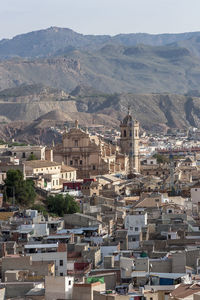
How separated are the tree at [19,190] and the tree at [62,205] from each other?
1480 mm

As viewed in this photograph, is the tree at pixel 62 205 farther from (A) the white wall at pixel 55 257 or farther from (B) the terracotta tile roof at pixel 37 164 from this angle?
(B) the terracotta tile roof at pixel 37 164

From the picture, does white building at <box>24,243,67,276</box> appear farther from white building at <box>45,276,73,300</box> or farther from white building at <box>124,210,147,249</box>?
white building at <box>45,276,73,300</box>

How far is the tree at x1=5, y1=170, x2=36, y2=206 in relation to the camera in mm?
57188

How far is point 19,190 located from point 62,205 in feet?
12.6

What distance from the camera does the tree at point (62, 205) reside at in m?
53.7

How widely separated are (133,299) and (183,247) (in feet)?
37.0

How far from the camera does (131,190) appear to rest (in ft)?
226

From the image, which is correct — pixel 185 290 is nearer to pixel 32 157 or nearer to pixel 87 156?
pixel 32 157

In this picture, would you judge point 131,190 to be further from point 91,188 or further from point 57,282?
point 57,282

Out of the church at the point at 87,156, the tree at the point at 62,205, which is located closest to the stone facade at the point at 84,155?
the church at the point at 87,156

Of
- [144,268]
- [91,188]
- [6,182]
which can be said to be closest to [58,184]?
[91,188]

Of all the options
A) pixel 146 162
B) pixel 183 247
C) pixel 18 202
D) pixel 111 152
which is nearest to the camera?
pixel 183 247

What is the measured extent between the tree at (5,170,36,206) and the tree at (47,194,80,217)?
148 centimetres

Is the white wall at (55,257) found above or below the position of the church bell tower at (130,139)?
below
